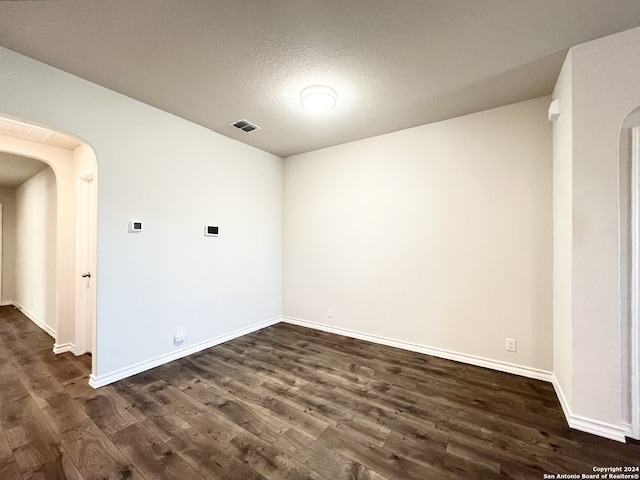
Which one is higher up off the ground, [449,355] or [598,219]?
[598,219]

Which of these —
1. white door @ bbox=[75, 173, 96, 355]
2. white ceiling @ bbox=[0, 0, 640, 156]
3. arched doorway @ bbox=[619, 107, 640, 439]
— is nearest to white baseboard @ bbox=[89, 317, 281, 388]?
white door @ bbox=[75, 173, 96, 355]

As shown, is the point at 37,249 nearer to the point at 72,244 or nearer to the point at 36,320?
the point at 36,320

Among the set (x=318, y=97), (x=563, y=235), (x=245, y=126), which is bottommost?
(x=563, y=235)

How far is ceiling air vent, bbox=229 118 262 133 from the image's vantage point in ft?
10.2

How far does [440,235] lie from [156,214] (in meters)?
3.13

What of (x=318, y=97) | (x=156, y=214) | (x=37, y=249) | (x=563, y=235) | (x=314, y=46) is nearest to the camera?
(x=314, y=46)

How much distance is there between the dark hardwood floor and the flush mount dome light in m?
2.60

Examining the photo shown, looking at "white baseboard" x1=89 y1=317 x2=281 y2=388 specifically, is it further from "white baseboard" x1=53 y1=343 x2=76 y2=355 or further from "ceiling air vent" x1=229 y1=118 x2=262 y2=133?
"ceiling air vent" x1=229 y1=118 x2=262 y2=133

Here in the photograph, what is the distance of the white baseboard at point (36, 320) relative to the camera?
3803 millimetres

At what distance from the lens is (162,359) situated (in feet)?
9.32

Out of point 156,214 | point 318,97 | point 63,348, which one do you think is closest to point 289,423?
point 156,214

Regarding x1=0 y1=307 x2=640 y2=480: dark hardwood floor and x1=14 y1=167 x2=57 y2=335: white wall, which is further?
x1=14 y1=167 x2=57 y2=335: white wall

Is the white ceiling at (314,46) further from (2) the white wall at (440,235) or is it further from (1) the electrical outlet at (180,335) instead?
(1) the electrical outlet at (180,335)

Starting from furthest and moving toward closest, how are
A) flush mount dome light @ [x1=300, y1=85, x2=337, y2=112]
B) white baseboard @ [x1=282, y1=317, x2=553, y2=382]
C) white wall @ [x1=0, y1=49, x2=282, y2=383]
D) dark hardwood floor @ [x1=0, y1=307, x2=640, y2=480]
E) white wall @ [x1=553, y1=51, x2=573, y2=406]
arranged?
white baseboard @ [x1=282, y1=317, x2=553, y2=382] < flush mount dome light @ [x1=300, y1=85, x2=337, y2=112] < white wall @ [x1=0, y1=49, x2=282, y2=383] < white wall @ [x1=553, y1=51, x2=573, y2=406] < dark hardwood floor @ [x1=0, y1=307, x2=640, y2=480]
